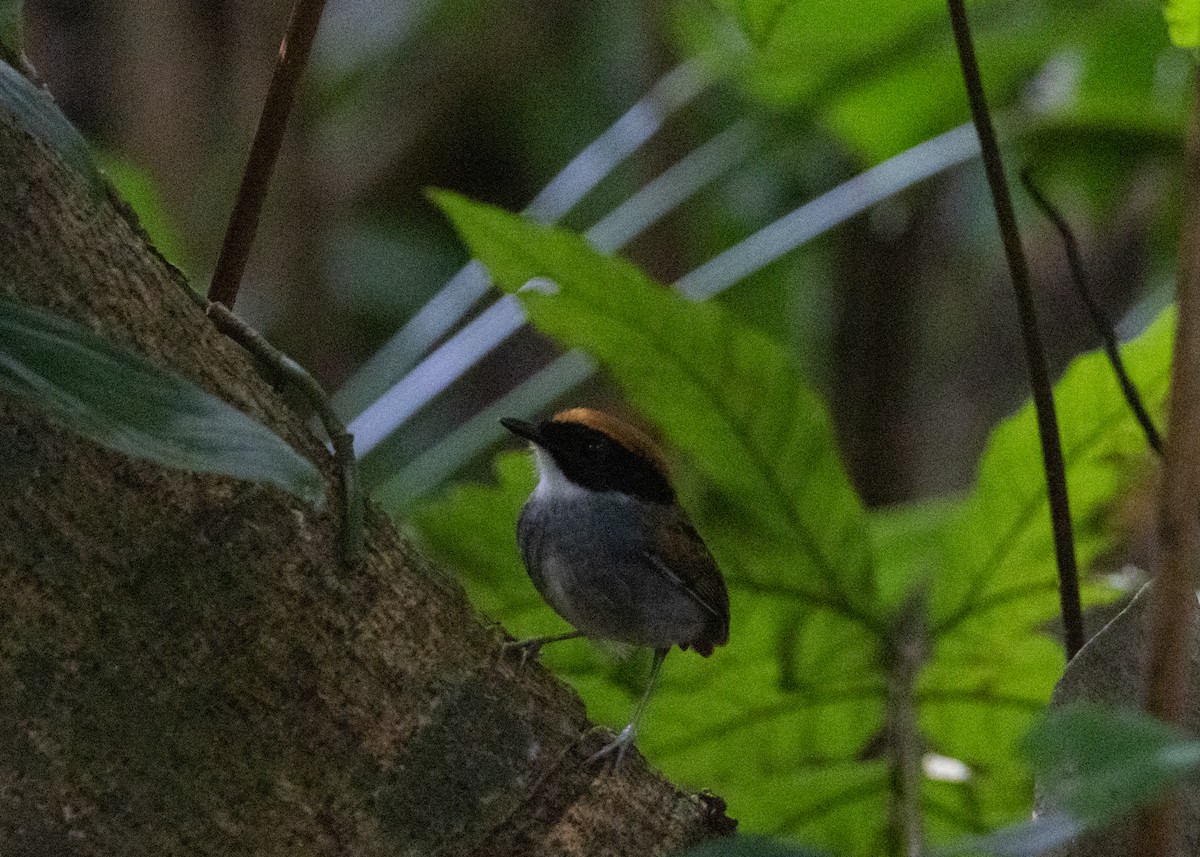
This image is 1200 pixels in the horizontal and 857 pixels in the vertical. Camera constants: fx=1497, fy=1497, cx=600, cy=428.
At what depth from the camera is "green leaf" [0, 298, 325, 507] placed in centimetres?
68

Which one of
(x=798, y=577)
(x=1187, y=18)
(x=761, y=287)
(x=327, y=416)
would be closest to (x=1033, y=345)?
(x=1187, y=18)

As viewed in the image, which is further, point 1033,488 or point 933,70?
point 933,70

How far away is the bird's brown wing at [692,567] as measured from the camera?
1759mm

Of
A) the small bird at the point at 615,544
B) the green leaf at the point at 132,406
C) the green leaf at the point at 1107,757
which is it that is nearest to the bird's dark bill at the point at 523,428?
the small bird at the point at 615,544

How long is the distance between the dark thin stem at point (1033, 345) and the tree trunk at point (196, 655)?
0.53m

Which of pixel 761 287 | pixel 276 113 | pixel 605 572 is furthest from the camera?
pixel 761 287

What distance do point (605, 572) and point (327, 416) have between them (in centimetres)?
81

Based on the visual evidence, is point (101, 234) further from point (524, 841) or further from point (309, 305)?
point (309, 305)

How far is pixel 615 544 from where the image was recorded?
6.33ft

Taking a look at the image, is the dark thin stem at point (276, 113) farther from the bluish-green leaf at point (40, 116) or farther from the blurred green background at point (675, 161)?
the blurred green background at point (675, 161)

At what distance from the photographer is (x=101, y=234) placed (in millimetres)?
982

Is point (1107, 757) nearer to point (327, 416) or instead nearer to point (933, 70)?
point (327, 416)

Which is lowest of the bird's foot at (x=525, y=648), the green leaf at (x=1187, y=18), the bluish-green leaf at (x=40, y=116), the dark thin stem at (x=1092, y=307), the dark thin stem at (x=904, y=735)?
the bluish-green leaf at (x=40, y=116)

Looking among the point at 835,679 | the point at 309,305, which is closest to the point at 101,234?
the point at 835,679
